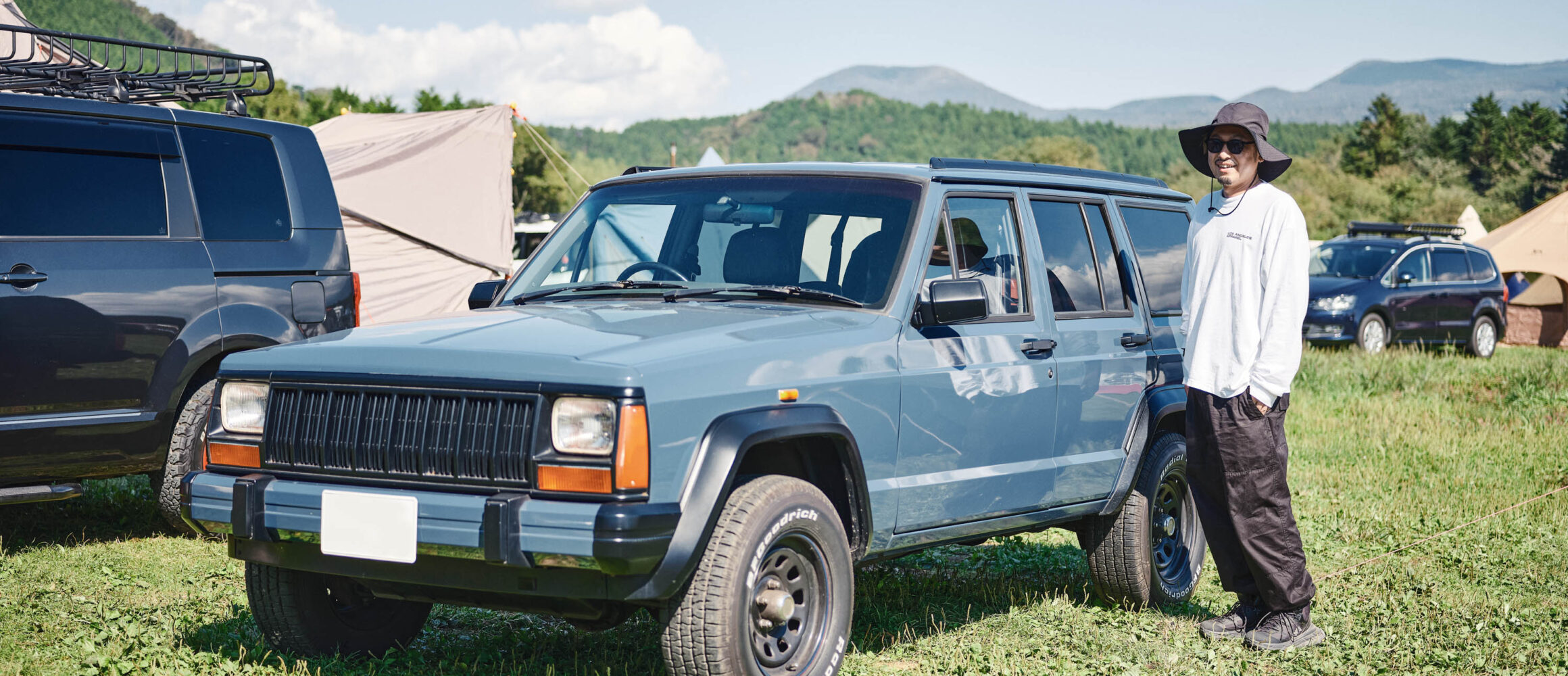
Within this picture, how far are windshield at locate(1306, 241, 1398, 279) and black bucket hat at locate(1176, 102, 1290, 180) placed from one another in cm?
1512

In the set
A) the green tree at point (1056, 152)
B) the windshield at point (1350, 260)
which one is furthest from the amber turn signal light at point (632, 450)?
the green tree at point (1056, 152)

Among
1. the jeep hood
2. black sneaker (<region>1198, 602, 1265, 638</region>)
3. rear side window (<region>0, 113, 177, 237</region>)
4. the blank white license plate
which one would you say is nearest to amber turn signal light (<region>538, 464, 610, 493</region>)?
the jeep hood

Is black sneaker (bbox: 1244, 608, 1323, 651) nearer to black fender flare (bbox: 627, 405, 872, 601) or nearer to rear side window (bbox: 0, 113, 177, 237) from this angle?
black fender flare (bbox: 627, 405, 872, 601)

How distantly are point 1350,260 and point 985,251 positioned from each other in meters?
16.8

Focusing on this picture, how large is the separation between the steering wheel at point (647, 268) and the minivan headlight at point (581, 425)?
53.0 inches

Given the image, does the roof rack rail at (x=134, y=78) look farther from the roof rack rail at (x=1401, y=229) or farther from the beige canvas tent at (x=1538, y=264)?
the beige canvas tent at (x=1538, y=264)

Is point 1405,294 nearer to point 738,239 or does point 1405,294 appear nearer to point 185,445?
point 738,239

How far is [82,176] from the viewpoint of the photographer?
5973mm

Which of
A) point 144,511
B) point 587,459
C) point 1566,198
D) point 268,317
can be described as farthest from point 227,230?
point 1566,198

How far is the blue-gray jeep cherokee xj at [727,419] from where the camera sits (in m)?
3.40

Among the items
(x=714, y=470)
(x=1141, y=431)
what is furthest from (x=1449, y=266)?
(x=714, y=470)

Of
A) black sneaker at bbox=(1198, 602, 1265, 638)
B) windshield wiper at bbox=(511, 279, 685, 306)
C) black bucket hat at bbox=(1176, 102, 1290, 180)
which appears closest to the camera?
windshield wiper at bbox=(511, 279, 685, 306)

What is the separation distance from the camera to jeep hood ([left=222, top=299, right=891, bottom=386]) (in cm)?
345

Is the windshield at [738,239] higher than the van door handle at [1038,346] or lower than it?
higher
